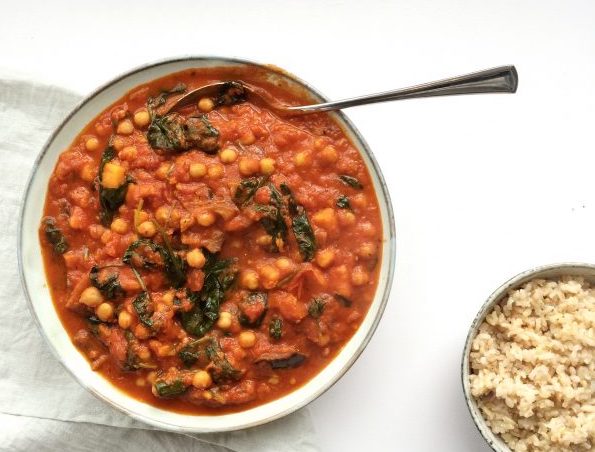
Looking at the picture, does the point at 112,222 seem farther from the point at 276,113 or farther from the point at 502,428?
the point at 502,428

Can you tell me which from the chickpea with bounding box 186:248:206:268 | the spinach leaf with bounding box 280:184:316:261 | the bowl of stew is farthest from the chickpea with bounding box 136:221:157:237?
the spinach leaf with bounding box 280:184:316:261

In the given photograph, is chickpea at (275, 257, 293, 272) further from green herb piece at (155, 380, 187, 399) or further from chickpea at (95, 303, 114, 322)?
chickpea at (95, 303, 114, 322)

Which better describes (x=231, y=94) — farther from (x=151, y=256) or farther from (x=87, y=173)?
(x=151, y=256)

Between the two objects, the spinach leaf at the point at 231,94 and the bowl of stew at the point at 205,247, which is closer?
the bowl of stew at the point at 205,247

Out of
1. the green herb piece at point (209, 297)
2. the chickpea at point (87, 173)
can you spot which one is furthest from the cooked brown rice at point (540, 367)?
the chickpea at point (87, 173)

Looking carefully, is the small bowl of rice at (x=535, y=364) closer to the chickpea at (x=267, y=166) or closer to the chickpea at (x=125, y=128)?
the chickpea at (x=267, y=166)

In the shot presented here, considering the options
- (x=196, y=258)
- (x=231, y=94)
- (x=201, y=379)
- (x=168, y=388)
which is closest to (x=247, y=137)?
(x=231, y=94)
